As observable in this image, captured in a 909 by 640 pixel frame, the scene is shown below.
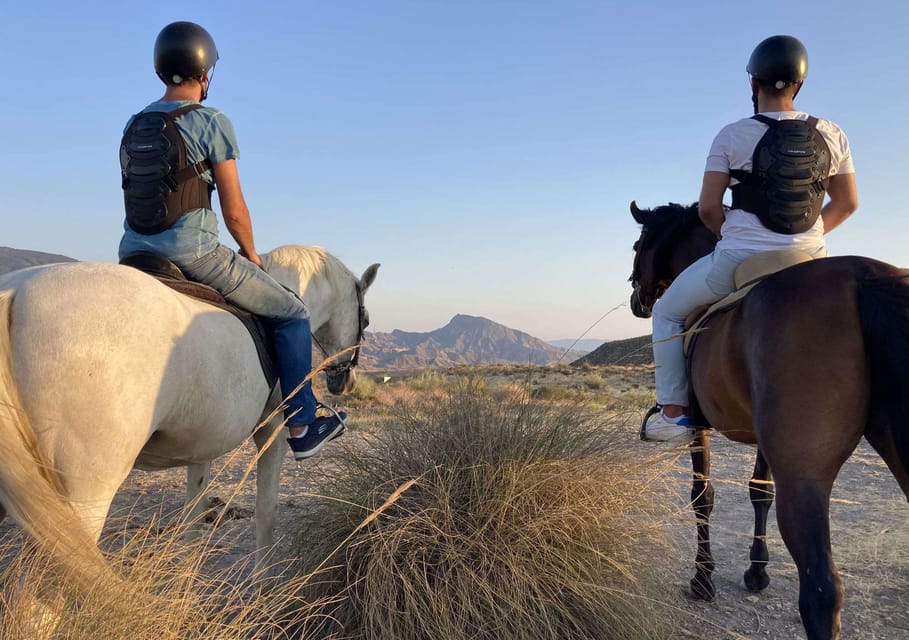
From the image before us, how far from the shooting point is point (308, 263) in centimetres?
471

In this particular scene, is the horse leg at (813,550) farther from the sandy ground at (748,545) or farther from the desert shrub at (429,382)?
the desert shrub at (429,382)

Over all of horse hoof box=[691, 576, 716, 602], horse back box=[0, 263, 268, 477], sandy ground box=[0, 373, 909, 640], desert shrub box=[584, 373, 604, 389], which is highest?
horse back box=[0, 263, 268, 477]

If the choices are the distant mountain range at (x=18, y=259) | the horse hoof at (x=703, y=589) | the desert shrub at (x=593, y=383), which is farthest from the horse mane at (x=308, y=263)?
the distant mountain range at (x=18, y=259)

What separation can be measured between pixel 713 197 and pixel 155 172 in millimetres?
3202

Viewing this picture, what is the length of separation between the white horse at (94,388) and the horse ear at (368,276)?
2173 mm

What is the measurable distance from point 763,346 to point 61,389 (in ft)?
9.79

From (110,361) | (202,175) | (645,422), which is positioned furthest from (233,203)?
(645,422)

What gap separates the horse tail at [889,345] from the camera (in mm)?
2162

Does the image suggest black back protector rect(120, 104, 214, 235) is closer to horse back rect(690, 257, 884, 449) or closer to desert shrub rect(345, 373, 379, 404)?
horse back rect(690, 257, 884, 449)

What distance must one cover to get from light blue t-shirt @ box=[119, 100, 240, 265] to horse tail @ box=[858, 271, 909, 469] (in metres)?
3.19

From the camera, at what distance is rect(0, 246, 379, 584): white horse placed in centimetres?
215

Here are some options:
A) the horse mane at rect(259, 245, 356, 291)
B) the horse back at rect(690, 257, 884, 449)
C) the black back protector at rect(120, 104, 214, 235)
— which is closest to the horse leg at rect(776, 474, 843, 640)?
the horse back at rect(690, 257, 884, 449)

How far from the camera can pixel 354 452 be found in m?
3.25

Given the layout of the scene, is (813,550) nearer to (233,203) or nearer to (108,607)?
(108,607)
